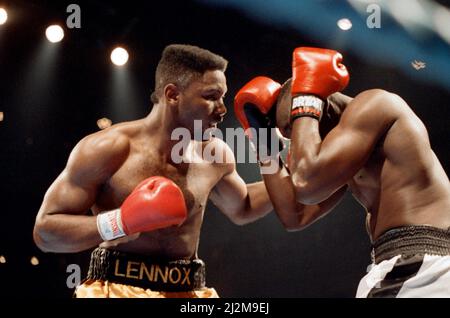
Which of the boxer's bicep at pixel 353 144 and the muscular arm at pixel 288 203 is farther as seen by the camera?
the muscular arm at pixel 288 203

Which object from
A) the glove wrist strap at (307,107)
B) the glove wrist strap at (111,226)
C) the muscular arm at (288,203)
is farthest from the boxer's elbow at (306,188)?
the glove wrist strap at (111,226)

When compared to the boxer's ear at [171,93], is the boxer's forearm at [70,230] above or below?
below

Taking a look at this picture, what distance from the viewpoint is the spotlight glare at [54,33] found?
4156 mm

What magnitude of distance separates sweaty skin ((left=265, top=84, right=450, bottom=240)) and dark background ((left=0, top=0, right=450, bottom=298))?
8.03 feet

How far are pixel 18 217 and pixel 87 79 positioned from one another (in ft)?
3.64

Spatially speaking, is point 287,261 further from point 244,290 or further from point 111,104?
point 111,104

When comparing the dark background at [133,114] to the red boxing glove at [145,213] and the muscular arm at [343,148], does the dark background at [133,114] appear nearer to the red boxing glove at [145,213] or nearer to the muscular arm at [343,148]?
the red boxing glove at [145,213]

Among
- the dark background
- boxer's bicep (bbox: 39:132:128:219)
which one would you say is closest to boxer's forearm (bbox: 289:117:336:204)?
boxer's bicep (bbox: 39:132:128:219)

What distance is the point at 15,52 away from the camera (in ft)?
13.6

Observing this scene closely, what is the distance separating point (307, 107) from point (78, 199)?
954 mm

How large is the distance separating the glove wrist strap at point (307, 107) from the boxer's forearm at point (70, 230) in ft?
2.81

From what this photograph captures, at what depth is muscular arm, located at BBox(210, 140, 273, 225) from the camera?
265 cm

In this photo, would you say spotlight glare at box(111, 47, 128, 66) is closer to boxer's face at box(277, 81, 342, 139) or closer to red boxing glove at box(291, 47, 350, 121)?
boxer's face at box(277, 81, 342, 139)

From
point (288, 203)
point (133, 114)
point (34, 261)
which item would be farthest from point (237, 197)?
point (34, 261)
